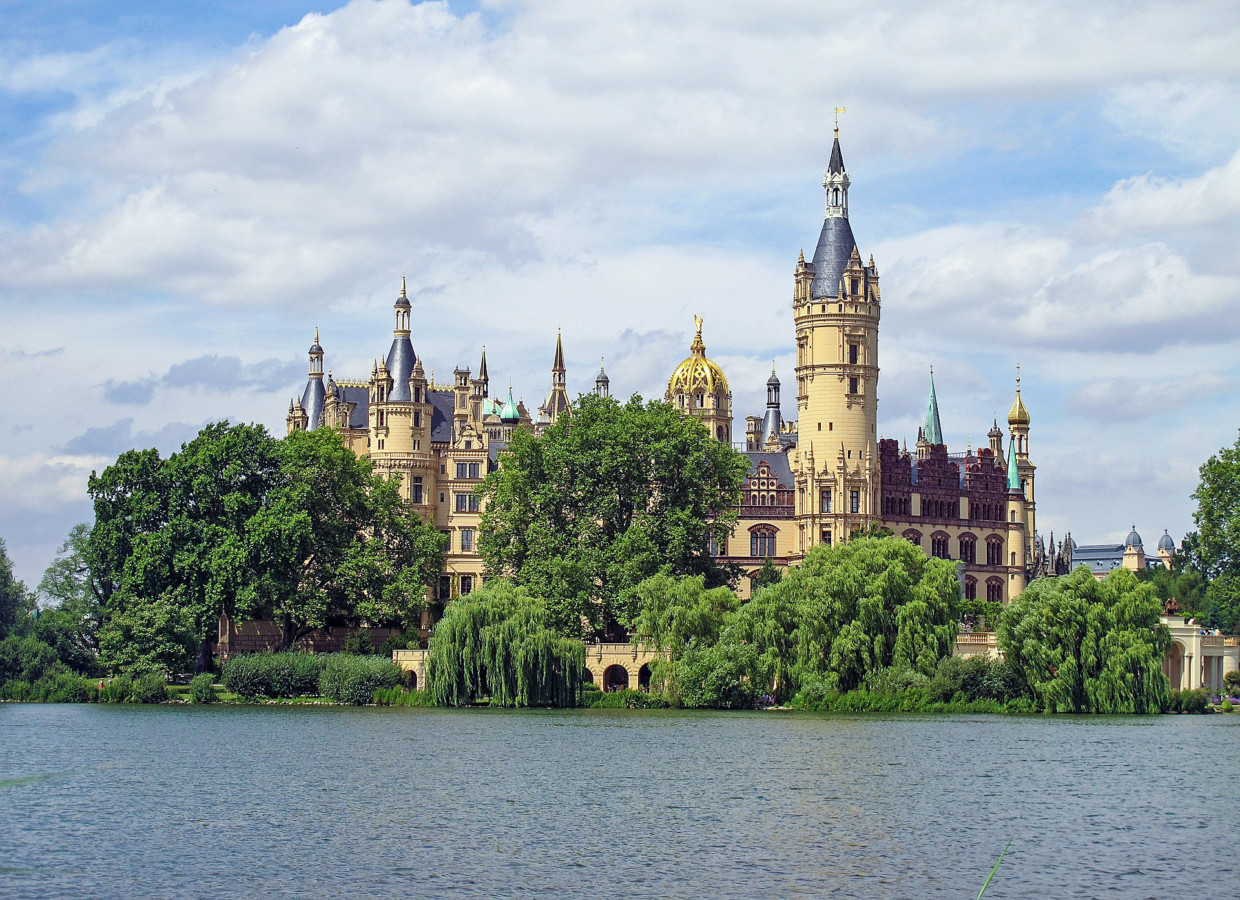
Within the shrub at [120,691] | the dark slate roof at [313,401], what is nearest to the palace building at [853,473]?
the dark slate roof at [313,401]

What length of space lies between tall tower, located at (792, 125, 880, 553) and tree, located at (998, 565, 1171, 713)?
3777 cm

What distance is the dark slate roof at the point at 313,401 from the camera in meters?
119

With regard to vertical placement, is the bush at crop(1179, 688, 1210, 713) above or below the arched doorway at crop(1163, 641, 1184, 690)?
below

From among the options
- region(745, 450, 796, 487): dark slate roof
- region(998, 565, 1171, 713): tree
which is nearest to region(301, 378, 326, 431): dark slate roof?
region(745, 450, 796, 487): dark slate roof

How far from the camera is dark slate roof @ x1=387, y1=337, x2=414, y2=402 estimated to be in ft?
348

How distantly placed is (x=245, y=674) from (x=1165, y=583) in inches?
3415

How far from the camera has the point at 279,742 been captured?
54656 millimetres

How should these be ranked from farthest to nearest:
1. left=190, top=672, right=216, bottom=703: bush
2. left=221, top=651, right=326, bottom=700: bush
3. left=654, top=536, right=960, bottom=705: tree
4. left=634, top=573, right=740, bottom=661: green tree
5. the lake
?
left=221, top=651, right=326, bottom=700: bush, left=190, top=672, right=216, bottom=703: bush, left=634, top=573, right=740, bottom=661: green tree, left=654, top=536, right=960, bottom=705: tree, the lake

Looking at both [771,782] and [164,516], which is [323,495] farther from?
[771,782]

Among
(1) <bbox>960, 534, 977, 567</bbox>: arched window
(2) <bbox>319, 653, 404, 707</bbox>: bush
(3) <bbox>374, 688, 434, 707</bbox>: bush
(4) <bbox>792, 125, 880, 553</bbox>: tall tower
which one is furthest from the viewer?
(1) <bbox>960, 534, 977, 567</bbox>: arched window

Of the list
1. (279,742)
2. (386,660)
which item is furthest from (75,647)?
(279,742)

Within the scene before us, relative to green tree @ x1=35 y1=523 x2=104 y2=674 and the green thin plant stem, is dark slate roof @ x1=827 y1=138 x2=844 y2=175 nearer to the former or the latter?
green tree @ x1=35 y1=523 x2=104 y2=674

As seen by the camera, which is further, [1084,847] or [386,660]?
[386,660]

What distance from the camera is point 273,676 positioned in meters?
78.6
